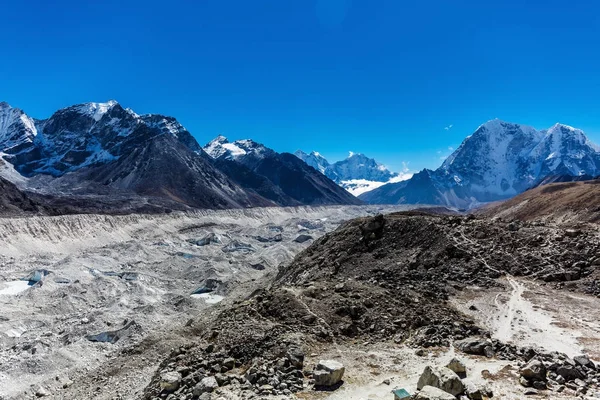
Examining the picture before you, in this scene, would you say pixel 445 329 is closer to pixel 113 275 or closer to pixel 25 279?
pixel 113 275

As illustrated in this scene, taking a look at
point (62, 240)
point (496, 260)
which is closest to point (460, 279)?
point (496, 260)

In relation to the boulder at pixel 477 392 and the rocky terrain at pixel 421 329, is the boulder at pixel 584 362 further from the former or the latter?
the boulder at pixel 477 392

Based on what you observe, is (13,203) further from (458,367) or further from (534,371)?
(534,371)

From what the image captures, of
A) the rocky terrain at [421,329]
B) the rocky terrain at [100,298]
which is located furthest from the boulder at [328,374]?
the rocky terrain at [100,298]

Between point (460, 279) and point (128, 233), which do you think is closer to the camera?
point (460, 279)

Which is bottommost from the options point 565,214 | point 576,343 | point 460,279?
point 576,343

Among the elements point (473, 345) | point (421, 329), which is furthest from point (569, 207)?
point (473, 345)

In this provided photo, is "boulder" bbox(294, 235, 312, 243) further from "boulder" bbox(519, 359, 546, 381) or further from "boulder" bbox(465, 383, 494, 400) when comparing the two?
"boulder" bbox(465, 383, 494, 400)
